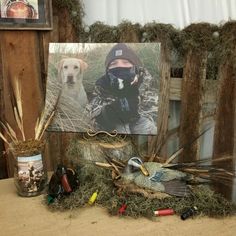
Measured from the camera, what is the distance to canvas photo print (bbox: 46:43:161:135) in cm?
118

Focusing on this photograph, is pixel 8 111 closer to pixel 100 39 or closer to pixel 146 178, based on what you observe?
pixel 100 39

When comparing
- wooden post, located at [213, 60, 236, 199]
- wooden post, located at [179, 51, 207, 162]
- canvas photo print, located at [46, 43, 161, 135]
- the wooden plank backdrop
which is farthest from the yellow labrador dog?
wooden post, located at [213, 60, 236, 199]

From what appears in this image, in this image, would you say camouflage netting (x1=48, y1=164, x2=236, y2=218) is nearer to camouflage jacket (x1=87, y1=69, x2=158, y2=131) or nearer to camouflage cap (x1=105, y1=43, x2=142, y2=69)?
camouflage jacket (x1=87, y1=69, x2=158, y2=131)

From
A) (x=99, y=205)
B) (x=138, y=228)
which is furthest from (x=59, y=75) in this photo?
(x=138, y=228)

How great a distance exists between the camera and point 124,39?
4.44ft

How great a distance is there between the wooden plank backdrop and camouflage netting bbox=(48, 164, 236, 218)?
172mm

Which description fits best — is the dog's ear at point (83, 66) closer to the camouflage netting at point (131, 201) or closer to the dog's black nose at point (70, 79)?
the dog's black nose at point (70, 79)

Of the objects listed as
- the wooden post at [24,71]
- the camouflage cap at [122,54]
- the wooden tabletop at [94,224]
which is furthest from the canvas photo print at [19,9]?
the wooden tabletop at [94,224]

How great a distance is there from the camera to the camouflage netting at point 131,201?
1.01 meters

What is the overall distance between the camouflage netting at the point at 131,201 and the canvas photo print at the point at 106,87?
18 centimetres

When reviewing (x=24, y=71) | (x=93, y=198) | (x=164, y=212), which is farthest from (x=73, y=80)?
(x=164, y=212)

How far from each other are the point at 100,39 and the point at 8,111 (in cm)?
51

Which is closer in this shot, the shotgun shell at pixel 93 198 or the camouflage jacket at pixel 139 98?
the shotgun shell at pixel 93 198

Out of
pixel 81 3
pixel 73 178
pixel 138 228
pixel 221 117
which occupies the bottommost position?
pixel 138 228
